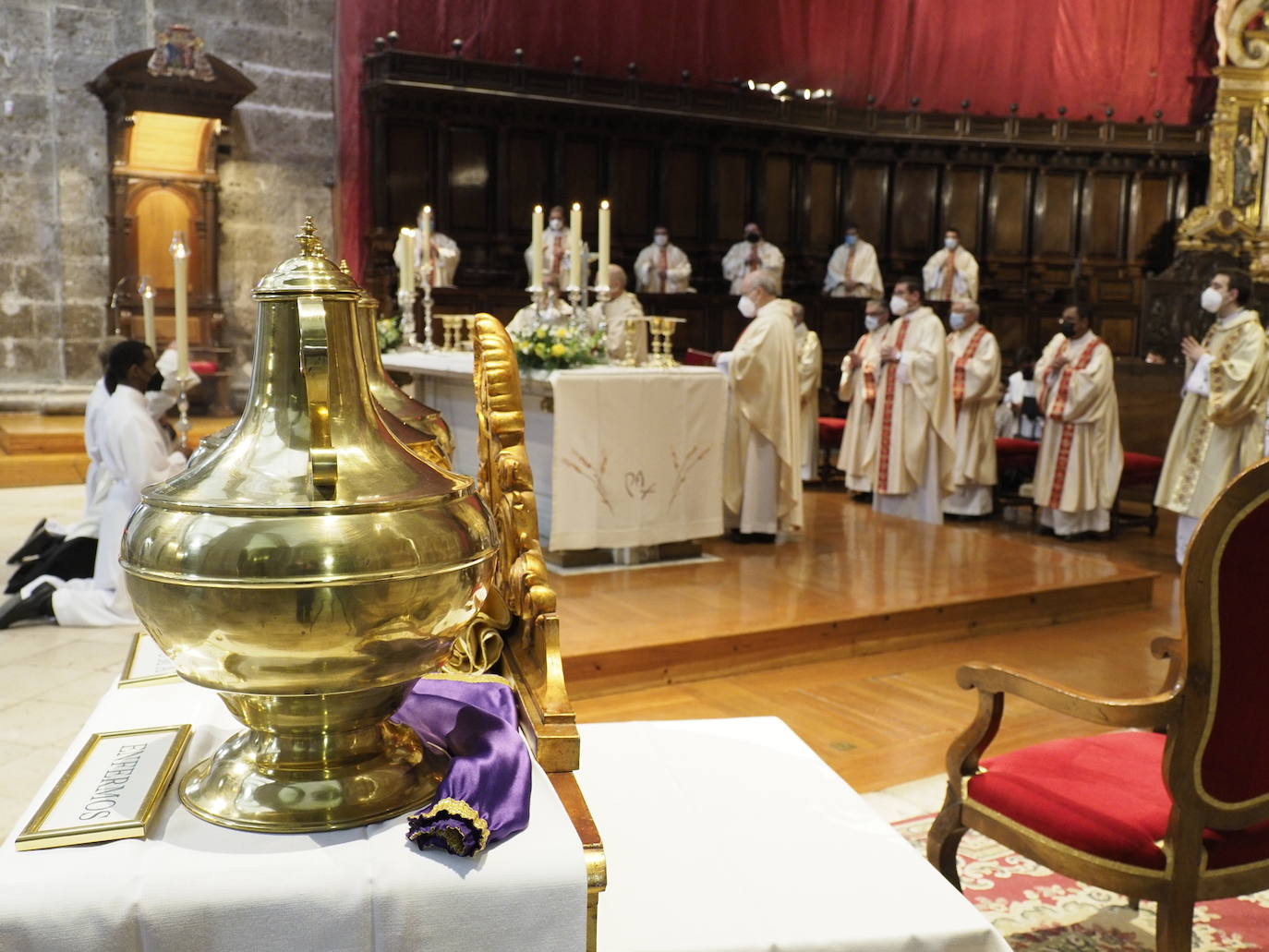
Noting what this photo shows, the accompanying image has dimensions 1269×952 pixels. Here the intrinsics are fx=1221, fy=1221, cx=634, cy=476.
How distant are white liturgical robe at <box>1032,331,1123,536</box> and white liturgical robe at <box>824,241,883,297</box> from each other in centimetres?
530

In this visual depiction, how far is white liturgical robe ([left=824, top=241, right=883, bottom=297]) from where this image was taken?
13602mm

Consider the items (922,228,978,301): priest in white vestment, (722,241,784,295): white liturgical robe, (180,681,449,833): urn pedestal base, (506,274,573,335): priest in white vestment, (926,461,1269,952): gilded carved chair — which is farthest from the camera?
(922,228,978,301): priest in white vestment

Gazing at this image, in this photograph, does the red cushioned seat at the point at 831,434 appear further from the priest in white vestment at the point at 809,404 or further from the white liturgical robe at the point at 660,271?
the white liturgical robe at the point at 660,271

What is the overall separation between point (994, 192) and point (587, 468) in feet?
34.6

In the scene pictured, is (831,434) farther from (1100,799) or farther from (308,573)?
(308,573)

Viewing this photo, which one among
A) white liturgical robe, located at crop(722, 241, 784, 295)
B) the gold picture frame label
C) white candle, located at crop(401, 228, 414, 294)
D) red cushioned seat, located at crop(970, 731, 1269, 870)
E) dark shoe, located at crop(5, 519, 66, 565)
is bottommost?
dark shoe, located at crop(5, 519, 66, 565)

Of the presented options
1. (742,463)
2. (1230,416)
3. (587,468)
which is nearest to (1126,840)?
(587,468)

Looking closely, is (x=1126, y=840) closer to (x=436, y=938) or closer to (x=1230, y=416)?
(x=436, y=938)

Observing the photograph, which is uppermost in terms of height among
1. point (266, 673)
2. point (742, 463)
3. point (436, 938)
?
point (266, 673)

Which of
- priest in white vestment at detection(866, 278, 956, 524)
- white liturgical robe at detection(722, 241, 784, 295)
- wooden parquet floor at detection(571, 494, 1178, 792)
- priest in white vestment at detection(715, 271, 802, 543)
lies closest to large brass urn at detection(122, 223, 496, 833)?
wooden parquet floor at detection(571, 494, 1178, 792)

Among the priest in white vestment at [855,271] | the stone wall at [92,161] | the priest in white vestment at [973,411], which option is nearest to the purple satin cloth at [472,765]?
the priest in white vestment at [973,411]

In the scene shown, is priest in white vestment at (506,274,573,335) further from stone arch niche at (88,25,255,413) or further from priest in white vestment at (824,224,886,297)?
priest in white vestment at (824,224,886,297)

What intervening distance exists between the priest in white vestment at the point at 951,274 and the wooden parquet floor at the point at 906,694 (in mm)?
8249

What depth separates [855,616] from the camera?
515 centimetres
